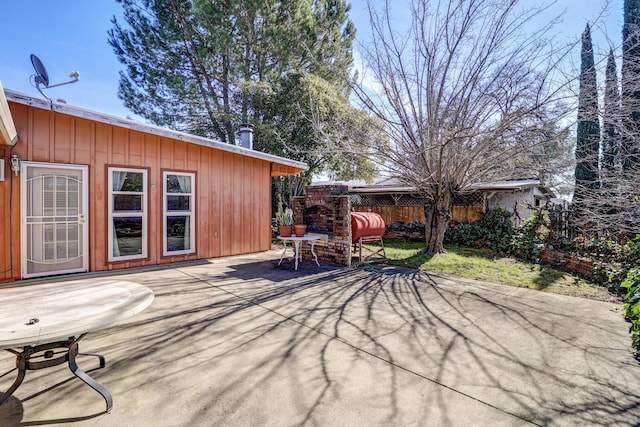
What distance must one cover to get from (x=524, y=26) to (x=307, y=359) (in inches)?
269

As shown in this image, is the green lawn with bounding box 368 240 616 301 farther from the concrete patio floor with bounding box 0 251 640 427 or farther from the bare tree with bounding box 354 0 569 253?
the bare tree with bounding box 354 0 569 253

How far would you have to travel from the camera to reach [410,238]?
11.0 meters

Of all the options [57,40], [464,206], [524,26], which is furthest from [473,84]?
[57,40]

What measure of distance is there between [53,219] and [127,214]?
3.60ft

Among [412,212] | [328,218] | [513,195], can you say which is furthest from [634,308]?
[412,212]

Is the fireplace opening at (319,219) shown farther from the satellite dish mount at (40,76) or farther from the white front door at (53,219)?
the satellite dish mount at (40,76)

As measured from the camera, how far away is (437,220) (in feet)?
25.0

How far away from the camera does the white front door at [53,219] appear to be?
511cm

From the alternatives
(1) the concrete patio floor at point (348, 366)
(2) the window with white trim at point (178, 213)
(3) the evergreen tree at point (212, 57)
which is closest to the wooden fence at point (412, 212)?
(3) the evergreen tree at point (212, 57)

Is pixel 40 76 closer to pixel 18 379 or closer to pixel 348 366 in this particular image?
pixel 18 379

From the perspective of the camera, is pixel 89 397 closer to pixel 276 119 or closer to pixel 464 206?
pixel 464 206

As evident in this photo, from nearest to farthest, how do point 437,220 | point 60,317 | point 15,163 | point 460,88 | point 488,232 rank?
point 60,317 → point 15,163 → point 460,88 → point 437,220 → point 488,232

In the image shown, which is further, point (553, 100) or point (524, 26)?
point (524, 26)

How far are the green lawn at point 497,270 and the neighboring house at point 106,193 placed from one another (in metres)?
4.38
